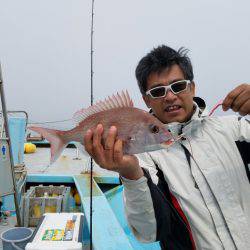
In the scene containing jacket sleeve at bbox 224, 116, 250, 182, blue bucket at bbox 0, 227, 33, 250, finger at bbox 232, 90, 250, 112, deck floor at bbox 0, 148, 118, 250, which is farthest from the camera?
deck floor at bbox 0, 148, 118, 250

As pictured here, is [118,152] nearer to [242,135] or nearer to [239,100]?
[239,100]

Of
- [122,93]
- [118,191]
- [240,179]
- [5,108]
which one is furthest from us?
[118,191]

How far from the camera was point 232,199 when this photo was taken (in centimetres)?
196

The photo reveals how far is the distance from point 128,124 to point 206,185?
2.40ft

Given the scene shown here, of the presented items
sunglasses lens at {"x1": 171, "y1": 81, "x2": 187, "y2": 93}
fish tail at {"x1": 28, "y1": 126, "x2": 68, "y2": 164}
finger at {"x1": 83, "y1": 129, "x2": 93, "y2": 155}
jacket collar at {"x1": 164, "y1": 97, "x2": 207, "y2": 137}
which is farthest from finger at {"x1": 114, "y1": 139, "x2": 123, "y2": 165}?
sunglasses lens at {"x1": 171, "y1": 81, "x2": 187, "y2": 93}

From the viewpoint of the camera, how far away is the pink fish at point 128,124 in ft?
5.52

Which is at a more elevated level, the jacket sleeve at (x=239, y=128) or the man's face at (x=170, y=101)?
the man's face at (x=170, y=101)

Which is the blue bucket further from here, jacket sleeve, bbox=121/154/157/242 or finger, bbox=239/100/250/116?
finger, bbox=239/100/250/116

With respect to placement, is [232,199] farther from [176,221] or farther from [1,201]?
[1,201]

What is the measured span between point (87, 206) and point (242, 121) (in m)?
3.04

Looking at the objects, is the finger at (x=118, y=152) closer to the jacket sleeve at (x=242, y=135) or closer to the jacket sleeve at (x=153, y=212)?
the jacket sleeve at (x=153, y=212)

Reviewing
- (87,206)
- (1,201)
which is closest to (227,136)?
(87,206)

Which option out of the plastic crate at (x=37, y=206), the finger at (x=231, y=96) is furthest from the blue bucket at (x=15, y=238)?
the finger at (x=231, y=96)

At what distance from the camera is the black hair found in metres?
2.33
